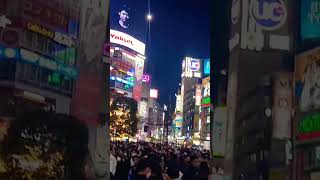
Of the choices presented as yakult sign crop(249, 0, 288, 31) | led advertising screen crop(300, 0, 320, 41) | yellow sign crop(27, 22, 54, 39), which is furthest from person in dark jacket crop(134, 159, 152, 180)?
led advertising screen crop(300, 0, 320, 41)

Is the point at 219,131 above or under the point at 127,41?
under

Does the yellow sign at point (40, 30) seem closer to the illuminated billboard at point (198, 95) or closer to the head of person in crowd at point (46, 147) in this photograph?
the head of person in crowd at point (46, 147)

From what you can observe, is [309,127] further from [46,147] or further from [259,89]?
[46,147]

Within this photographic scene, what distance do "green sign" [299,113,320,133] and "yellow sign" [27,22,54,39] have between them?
2149mm

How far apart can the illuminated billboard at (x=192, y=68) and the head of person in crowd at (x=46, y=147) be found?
3597 inches

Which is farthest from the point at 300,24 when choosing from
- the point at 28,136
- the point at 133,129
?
the point at 133,129

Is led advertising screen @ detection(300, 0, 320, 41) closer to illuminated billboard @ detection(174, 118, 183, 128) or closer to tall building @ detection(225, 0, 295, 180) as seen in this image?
tall building @ detection(225, 0, 295, 180)

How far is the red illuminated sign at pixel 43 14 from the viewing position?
3.43 metres

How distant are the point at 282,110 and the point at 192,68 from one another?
9346cm

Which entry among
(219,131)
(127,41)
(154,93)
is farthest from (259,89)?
(154,93)

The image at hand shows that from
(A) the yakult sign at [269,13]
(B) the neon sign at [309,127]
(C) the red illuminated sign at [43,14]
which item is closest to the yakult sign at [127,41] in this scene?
(A) the yakult sign at [269,13]

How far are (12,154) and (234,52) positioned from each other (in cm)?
215

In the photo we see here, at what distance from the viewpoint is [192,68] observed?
97.4 meters

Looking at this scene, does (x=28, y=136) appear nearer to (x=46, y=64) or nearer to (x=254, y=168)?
(x=46, y=64)
